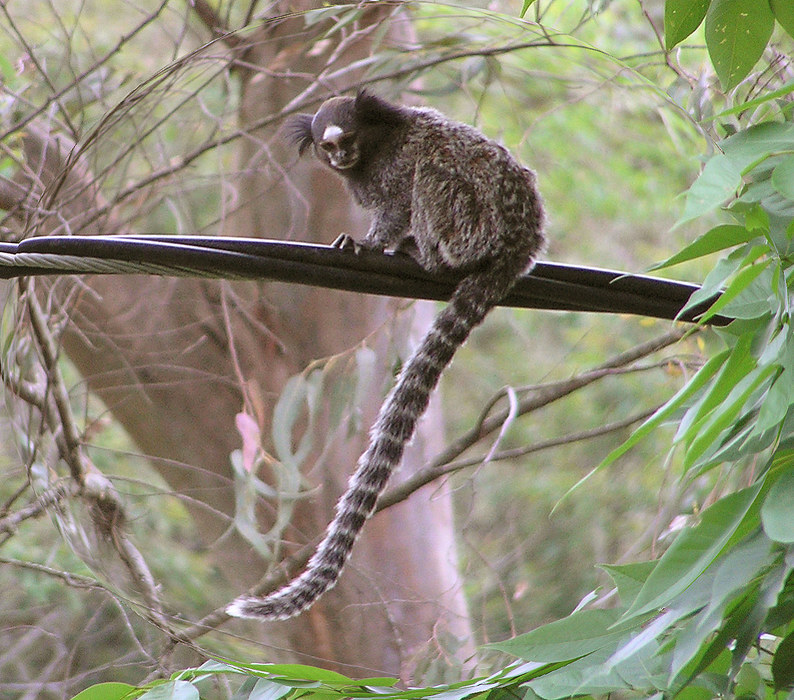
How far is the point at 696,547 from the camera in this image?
1.59 feet

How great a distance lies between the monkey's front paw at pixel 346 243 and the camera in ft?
2.90

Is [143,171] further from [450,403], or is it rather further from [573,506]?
[573,506]

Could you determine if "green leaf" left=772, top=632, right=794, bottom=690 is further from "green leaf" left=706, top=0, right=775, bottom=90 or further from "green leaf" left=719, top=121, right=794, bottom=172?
"green leaf" left=706, top=0, right=775, bottom=90

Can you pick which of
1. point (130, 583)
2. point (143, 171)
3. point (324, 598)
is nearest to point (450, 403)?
point (324, 598)

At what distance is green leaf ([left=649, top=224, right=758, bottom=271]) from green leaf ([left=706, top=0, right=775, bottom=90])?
172 mm

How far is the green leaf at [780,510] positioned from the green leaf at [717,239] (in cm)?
15

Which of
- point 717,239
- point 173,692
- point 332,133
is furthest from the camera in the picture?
point 332,133

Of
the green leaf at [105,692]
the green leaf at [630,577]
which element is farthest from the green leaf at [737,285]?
the green leaf at [105,692]

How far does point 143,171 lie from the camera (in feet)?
4.05

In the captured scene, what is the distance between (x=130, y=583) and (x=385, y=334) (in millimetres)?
452

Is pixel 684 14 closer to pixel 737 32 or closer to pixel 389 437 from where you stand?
pixel 737 32

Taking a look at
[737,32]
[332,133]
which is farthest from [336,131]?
[737,32]

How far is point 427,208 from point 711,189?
0.57 m

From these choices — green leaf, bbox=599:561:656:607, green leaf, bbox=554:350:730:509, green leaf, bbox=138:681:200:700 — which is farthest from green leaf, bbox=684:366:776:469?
green leaf, bbox=138:681:200:700
